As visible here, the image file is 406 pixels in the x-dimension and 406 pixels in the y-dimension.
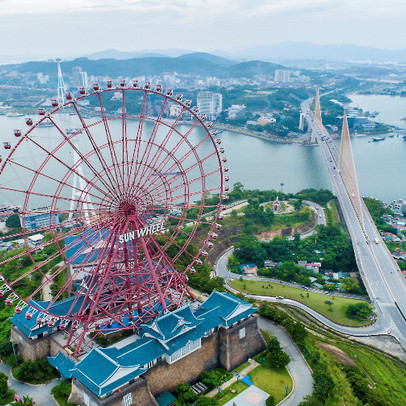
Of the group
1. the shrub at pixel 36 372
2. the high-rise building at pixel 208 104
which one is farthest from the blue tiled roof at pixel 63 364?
the high-rise building at pixel 208 104

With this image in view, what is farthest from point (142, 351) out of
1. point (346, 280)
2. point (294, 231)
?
point (294, 231)

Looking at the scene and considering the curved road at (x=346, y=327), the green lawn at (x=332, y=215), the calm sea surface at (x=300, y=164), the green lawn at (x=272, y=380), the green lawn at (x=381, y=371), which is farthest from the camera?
the calm sea surface at (x=300, y=164)

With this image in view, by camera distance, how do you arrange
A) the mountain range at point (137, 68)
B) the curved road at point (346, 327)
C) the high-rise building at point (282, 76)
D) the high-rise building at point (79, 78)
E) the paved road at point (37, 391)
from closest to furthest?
the paved road at point (37, 391) → the curved road at point (346, 327) → the high-rise building at point (79, 78) → the mountain range at point (137, 68) → the high-rise building at point (282, 76)

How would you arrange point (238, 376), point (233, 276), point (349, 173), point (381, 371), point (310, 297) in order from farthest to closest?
1. point (349, 173)
2. point (233, 276)
3. point (310, 297)
4. point (381, 371)
5. point (238, 376)

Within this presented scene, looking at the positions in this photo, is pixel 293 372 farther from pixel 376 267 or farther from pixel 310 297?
pixel 376 267

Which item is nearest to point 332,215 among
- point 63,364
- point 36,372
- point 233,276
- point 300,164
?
point 233,276

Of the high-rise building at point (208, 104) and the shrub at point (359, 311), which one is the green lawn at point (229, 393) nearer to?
the shrub at point (359, 311)

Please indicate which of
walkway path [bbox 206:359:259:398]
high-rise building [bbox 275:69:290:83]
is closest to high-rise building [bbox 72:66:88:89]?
high-rise building [bbox 275:69:290:83]
